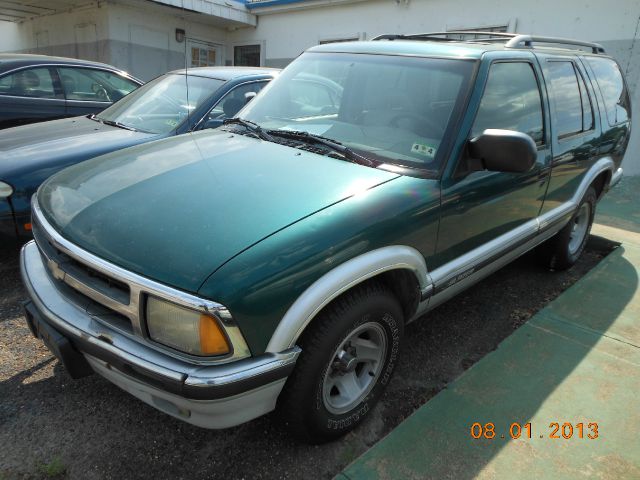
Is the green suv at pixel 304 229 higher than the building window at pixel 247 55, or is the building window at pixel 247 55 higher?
the building window at pixel 247 55

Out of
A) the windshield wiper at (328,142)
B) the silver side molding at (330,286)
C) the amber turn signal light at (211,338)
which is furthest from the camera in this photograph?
the windshield wiper at (328,142)

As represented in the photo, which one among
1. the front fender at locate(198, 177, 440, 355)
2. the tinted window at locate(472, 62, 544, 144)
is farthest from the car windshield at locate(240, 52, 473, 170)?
the front fender at locate(198, 177, 440, 355)

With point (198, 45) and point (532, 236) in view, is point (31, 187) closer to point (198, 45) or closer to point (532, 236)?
point (532, 236)

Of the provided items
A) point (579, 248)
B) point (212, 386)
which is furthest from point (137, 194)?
point (579, 248)

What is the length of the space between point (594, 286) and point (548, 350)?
1.28 m

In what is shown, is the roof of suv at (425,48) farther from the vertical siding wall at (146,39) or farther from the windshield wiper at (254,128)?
the vertical siding wall at (146,39)

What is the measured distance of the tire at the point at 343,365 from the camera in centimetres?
191

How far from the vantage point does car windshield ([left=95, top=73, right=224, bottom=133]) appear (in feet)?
14.2

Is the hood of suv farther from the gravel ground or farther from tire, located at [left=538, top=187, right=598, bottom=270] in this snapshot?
tire, located at [left=538, top=187, right=598, bottom=270]

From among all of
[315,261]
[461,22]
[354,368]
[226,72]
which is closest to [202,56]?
[461,22]

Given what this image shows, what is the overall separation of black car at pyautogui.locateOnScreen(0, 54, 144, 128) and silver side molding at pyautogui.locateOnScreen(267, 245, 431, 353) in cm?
515

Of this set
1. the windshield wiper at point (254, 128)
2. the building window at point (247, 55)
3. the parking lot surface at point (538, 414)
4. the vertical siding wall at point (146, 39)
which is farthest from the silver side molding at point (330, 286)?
the building window at point (247, 55)

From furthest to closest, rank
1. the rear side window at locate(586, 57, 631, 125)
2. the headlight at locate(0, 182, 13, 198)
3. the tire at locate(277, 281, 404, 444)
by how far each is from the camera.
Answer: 1. the rear side window at locate(586, 57, 631, 125)
2. the headlight at locate(0, 182, 13, 198)
3. the tire at locate(277, 281, 404, 444)

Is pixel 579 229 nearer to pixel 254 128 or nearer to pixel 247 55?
pixel 254 128
